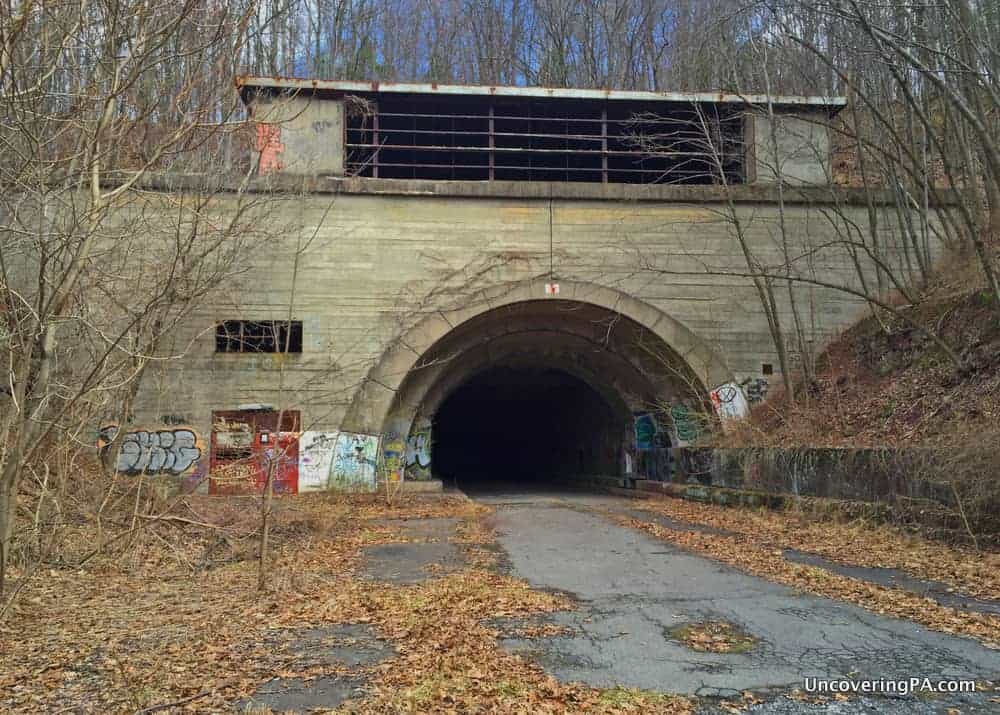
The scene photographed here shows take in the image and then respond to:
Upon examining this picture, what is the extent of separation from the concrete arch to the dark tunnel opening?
5111mm

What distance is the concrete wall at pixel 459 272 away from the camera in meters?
17.2

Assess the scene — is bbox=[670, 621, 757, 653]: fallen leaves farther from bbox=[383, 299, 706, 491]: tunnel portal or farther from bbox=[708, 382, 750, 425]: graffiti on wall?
bbox=[708, 382, 750, 425]: graffiti on wall

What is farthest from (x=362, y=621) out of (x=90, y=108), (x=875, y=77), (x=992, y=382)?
(x=875, y=77)

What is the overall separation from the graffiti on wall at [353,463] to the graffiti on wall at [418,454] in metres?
1.87

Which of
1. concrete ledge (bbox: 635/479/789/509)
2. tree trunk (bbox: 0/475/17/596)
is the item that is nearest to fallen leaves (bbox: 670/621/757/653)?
tree trunk (bbox: 0/475/17/596)

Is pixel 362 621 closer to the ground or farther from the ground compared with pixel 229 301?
closer to the ground

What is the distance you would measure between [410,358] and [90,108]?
11.3 metres

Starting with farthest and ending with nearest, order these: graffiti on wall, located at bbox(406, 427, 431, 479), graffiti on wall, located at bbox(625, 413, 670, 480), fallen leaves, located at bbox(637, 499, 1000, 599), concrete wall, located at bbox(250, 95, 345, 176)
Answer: graffiti on wall, located at bbox(625, 413, 670, 480) → graffiti on wall, located at bbox(406, 427, 431, 479) → concrete wall, located at bbox(250, 95, 345, 176) → fallen leaves, located at bbox(637, 499, 1000, 599)

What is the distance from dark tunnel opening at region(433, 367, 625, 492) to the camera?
82.8 ft

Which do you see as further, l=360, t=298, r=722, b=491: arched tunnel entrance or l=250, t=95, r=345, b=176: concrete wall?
l=360, t=298, r=722, b=491: arched tunnel entrance

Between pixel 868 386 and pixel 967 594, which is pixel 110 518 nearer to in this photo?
pixel 967 594

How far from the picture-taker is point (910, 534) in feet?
30.8

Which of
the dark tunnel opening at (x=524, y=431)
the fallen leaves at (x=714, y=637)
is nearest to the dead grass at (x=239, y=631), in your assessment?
the fallen leaves at (x=714, y=637)

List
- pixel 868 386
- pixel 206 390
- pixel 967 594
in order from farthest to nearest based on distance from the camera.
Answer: pixel 206 390
pixel 868 386
pixel 967 594
